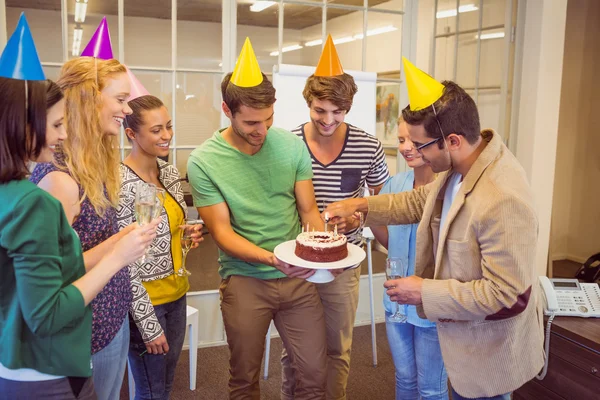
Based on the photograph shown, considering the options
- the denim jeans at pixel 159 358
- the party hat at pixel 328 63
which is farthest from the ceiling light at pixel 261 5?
the denim jeans at pixel 159 358

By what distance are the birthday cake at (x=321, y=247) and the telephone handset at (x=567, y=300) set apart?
127 cm

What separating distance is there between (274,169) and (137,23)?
1.91m

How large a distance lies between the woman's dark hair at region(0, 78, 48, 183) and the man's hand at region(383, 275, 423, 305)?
1.07 meters

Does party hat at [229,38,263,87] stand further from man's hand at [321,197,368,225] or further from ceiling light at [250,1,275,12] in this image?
ceiling light at [250,1,275,12]

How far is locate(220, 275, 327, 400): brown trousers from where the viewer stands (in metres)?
1.97

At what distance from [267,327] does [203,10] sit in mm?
2480

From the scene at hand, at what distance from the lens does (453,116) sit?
5.04 ft

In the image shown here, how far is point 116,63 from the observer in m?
1.66

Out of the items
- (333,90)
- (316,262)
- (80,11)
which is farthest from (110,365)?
(80,11)

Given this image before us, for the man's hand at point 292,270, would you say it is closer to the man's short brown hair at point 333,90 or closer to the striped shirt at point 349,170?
the striped shirt at point 349,170

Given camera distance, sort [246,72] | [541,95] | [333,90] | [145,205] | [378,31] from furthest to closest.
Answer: [541,95] → [378,31] → [333,90] → [246,72] → [145,205]

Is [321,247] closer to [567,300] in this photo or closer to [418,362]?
[418,362]

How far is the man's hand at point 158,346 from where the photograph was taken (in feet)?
5.97

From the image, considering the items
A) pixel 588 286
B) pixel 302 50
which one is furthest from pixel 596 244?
pixel 302 50
